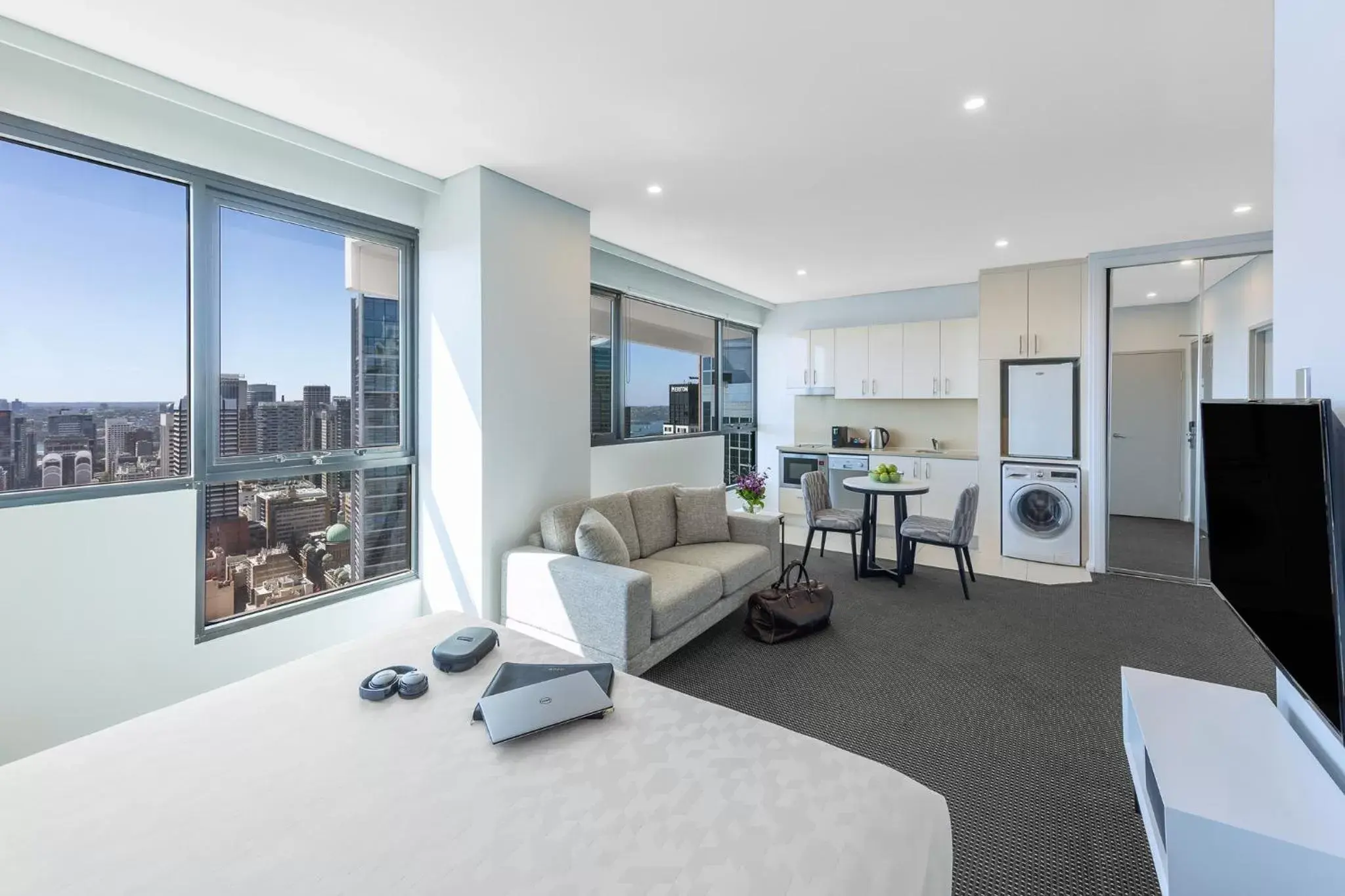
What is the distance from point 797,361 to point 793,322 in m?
0.54

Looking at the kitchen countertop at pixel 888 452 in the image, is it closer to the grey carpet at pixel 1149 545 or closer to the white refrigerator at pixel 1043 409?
the white refrigerator at pixel 1043 409

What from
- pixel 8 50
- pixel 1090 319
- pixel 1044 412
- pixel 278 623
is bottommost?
pixel 278 623

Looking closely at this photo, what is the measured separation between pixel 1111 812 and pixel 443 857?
2242 mm

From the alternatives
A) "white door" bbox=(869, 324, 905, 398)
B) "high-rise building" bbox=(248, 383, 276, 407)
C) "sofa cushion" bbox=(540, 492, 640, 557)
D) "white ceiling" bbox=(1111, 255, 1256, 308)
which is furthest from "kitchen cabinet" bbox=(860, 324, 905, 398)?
"high-rise building" bbox=(248, 383, 276, 407)

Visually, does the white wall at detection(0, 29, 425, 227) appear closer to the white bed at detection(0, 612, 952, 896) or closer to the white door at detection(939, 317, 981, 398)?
the white bed at detection(0, 612, 952, 896)

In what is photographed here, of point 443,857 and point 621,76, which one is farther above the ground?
point 621,76

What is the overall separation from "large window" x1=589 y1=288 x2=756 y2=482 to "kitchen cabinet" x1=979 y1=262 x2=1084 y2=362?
2661mm

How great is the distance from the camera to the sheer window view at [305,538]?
2762 mm

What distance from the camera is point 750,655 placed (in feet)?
10.6

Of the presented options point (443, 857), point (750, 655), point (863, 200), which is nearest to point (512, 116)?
point (863, 200)

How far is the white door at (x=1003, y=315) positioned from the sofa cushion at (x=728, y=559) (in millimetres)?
3201

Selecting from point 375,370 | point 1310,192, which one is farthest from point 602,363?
point 1310,192

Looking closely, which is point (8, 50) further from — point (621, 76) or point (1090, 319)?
point (1090, 319)

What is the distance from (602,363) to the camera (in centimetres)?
484
